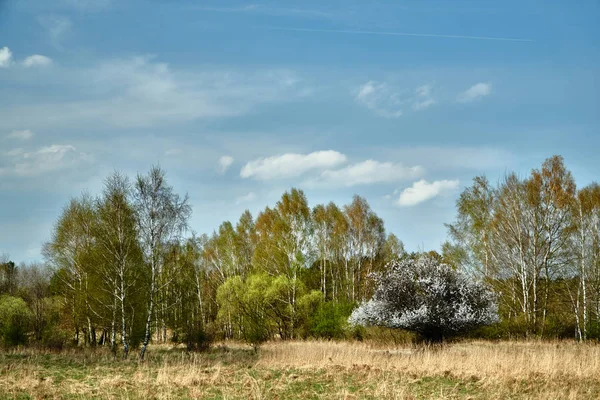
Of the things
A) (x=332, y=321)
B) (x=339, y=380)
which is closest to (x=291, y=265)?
(x=332, y=321)

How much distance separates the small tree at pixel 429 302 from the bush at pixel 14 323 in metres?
17.4

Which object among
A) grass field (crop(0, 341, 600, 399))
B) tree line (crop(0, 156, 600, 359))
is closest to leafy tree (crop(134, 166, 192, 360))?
tree line (crop(0, 156, 600, 359))

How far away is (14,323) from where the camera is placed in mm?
27750

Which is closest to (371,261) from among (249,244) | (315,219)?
(315,219)

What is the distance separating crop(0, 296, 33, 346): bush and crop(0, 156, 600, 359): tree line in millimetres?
65

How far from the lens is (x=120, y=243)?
74.7 feet

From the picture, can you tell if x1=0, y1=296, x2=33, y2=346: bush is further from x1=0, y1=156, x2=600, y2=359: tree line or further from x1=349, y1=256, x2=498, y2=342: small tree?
x1=349, y1=256, x2=498, y2=342: small tree

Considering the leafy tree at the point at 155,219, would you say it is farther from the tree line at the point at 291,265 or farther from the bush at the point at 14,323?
the bush at the point at 14,323

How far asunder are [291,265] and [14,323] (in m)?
15.9

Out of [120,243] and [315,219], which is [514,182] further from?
[120,243]

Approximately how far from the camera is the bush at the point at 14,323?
27438 millimetres

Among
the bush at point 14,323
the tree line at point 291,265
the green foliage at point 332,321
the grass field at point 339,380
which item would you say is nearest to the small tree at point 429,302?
the tree line at point 291,265

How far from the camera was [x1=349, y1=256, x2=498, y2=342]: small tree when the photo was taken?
2383 cm

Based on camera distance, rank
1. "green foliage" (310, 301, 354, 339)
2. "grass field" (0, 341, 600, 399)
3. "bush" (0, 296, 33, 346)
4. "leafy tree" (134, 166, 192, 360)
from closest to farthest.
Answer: "grass field" (0, 341, 600, 399) < "leafy tree" (134, 166, 192, 360) < "bush" (0, 296, 33, 346) < "green foliage" (310, 301, 354, 339)
